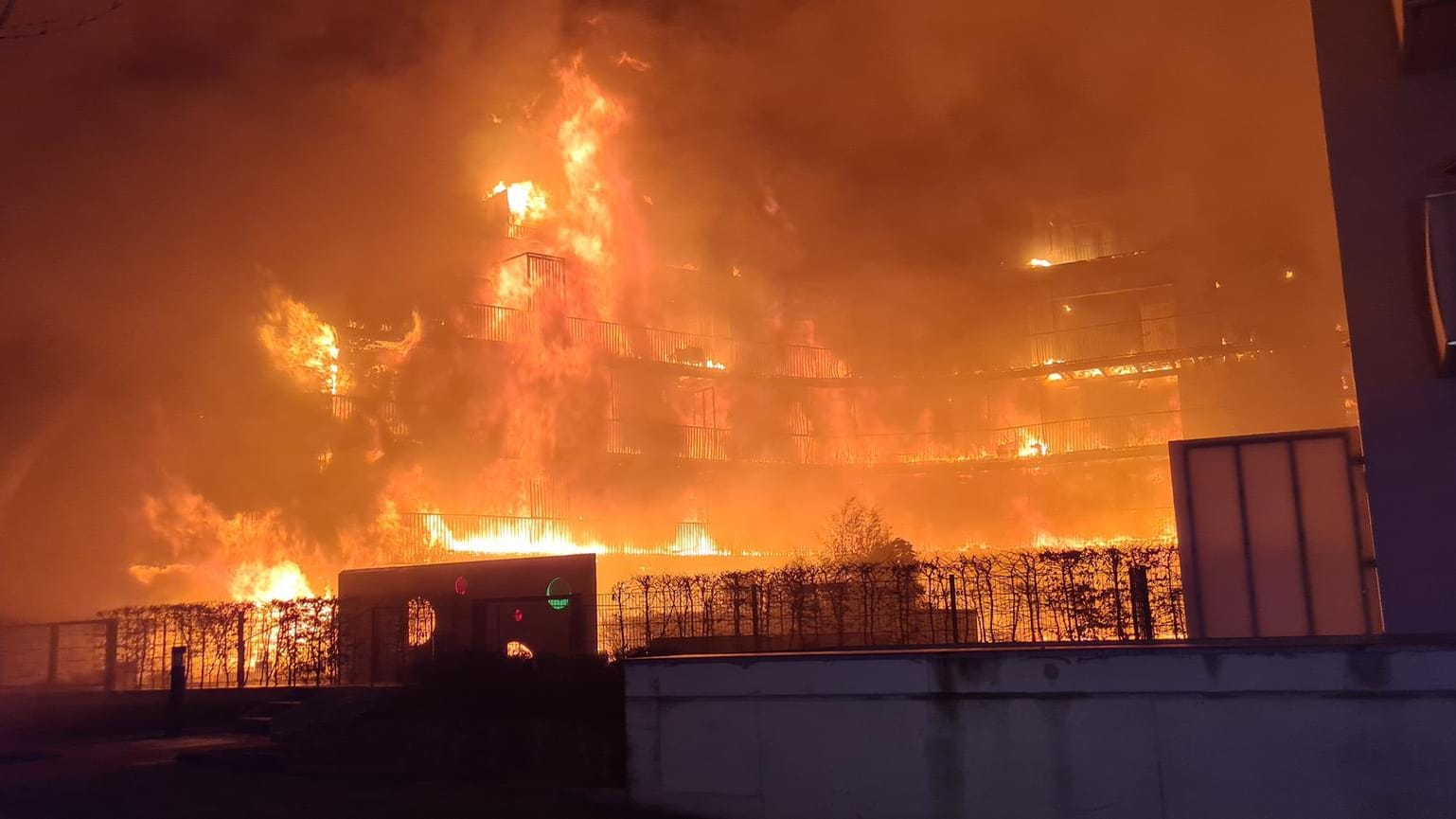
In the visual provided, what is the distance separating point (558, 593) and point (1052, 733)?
15404 millimetres

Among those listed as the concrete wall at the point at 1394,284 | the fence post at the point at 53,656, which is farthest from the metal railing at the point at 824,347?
the concrete wall at the point at 1394,284

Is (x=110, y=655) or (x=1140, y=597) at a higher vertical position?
(x=1140, y=597)

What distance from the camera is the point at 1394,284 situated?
13211mm

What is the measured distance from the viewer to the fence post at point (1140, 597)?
19.3 m

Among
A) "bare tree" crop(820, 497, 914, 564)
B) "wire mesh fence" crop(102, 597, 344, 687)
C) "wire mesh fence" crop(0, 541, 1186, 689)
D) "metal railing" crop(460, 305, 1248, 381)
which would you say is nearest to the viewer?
"wire mesh fence" crop(0, 541, 1186, 689)

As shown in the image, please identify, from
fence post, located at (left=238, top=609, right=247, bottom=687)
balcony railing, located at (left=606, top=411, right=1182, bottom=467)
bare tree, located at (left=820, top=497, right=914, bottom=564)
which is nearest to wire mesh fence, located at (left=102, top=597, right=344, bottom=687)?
fence post, located at (left=238, top=609, right=247, bottom=687)

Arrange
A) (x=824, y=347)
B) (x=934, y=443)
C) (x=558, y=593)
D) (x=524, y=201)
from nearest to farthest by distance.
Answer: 1. (x=558, y=593)
2. (x=524, y=201)
3. (x=934, y=443)
4. (x=824, y=347)

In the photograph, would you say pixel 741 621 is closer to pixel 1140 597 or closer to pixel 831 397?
pixel 1140 597

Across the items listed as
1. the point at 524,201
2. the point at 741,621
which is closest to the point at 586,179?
the point at 524,201

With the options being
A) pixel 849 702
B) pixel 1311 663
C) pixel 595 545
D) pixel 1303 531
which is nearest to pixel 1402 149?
pixel 1303 531

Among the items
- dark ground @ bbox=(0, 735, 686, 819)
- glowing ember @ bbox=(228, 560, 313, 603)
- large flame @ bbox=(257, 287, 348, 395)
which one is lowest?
dark ground @ bbox=(0, 735, 686, 819)

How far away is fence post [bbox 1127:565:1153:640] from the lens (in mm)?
19266

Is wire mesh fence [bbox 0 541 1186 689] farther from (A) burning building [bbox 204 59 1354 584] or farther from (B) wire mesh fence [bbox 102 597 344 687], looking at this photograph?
(A) burning building [bbox 204 59 1354 584]

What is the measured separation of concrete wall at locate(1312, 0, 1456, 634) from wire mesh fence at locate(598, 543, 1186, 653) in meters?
7.26
